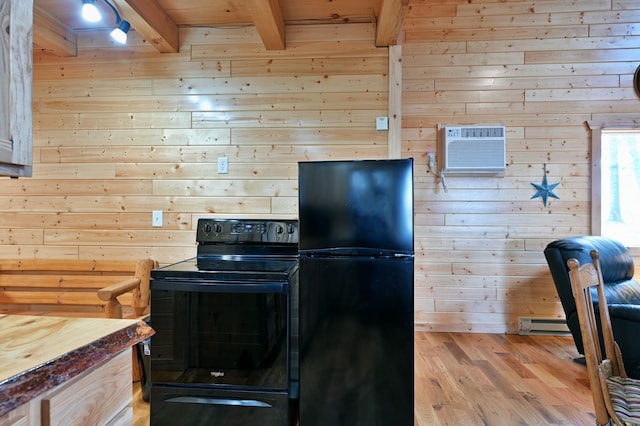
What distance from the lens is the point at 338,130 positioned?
2.78 meters

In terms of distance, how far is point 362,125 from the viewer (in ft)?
9.07

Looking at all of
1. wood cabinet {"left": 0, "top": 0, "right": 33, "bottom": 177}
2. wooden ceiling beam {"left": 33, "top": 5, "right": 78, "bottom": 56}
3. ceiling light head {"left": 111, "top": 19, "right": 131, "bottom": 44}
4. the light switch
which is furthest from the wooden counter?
wooden ceiling beam {"left": 33, "top": 5, "right": 78, "bottom": 56}

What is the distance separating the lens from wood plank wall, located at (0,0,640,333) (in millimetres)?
2801

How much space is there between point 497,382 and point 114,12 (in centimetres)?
371

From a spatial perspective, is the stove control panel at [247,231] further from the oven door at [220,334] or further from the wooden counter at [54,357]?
the wooden counter at [54,357]

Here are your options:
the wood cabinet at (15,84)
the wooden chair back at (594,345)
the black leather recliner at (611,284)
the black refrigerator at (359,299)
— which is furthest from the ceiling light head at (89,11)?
the black leather recliner at (611,284)

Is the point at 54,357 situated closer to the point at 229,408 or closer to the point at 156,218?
the point at 229,408

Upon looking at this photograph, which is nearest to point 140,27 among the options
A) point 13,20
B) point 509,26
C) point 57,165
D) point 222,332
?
point 57,165

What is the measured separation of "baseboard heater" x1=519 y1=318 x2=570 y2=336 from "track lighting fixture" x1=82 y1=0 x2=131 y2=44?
3972mm

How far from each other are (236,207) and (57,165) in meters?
1.67

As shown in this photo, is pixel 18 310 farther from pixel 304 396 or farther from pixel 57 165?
pixel 304 396

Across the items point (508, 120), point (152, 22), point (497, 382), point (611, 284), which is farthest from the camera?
point (508, 120)

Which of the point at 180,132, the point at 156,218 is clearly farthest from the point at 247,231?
the point at 180,132

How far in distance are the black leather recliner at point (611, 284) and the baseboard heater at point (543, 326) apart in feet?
1.68
